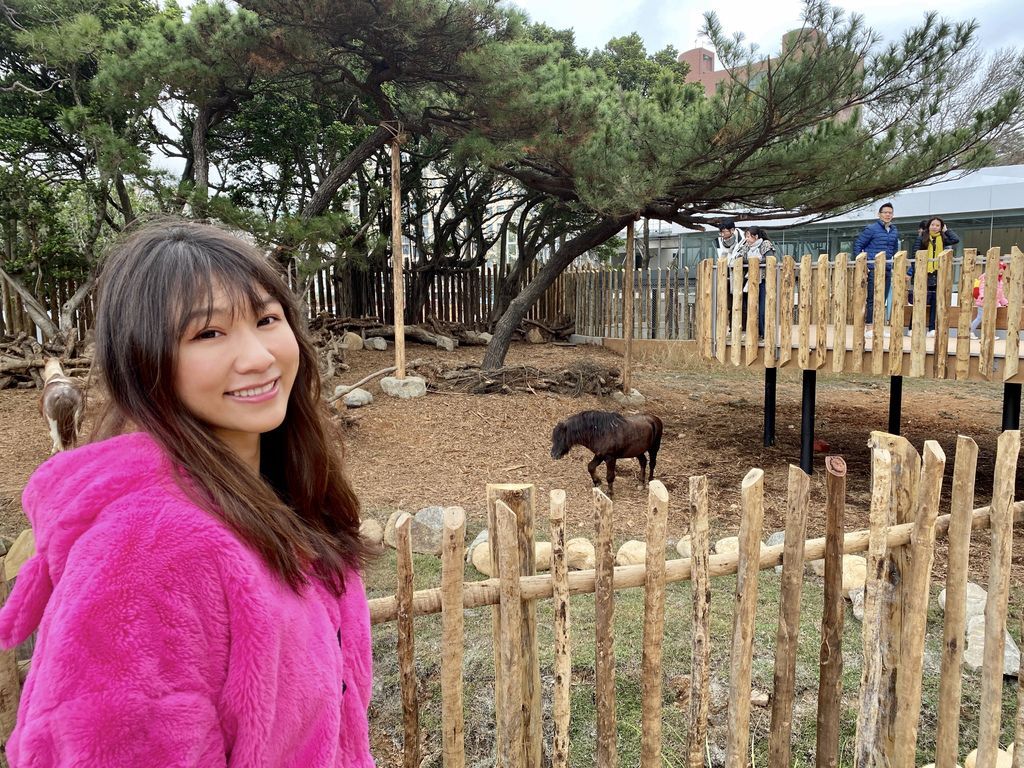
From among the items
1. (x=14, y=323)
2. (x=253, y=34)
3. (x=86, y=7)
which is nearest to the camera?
(x=253, y=34)

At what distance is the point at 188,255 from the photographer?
933mm

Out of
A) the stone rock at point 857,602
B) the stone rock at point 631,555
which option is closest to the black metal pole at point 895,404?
the stone rock at point 857,602

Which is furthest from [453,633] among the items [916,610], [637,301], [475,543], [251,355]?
[637,301]

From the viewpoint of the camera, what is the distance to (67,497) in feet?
2.65

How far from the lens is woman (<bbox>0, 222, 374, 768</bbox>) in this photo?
28.6 inches

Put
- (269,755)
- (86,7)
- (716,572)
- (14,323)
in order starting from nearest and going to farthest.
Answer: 1. (269,755)
2. (716,572)
3. (86,7)
4. (14,323)

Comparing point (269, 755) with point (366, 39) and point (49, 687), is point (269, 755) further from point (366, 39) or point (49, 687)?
point (366, 39)

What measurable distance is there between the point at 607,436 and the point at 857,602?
218cm

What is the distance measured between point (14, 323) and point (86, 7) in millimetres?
4899

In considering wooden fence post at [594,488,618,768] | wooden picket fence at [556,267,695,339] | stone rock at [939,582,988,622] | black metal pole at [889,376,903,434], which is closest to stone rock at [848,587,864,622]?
stone rock at [939,582,988,622]

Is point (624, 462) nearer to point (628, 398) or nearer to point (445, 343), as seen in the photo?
point (628, 398)

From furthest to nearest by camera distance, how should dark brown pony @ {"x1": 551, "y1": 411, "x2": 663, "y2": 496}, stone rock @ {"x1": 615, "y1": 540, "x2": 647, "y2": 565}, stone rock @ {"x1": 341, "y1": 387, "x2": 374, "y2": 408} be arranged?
stone rock @ {"x1": 341, "y1": 387, "x2": 374, "y2": 408}
dark brown pony @ {"x1": 551, "y1": 411, "x2": 663, "y2": 496}
stone rock @ {"x1": 615, "y1": 540, "x2": 647, "y2": 565}

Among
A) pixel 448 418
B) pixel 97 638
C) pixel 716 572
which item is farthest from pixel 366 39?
pixel 97 638

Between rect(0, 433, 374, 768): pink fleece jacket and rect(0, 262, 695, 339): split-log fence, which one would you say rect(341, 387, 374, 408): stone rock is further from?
rect(0, 433, 374, 768): pink fleece jacket
